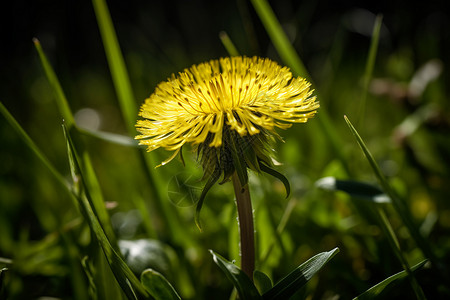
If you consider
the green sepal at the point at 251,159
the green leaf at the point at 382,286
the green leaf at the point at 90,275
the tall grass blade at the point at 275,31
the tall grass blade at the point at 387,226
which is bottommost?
the green leaf at the point at 382,286

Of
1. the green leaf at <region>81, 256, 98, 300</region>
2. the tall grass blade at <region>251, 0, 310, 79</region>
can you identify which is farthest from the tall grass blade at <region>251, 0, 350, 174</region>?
the green leaf at <region>81, 256, 98, 300</region>

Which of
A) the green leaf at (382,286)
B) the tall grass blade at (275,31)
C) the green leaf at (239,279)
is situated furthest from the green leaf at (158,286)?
the tall grass blade at (275,31)

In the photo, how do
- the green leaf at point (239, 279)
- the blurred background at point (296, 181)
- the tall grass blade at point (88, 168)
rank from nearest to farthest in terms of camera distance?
the green leaf at point (239, 279) → the tall grass blade at point (88, 168) → the blurred background at point (296, 181)

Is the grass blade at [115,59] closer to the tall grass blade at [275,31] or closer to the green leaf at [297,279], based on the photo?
the tall grass blade at [275,31]

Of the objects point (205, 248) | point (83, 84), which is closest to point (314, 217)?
point (205, 248)

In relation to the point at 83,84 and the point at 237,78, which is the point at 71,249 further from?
the point at 83,84
